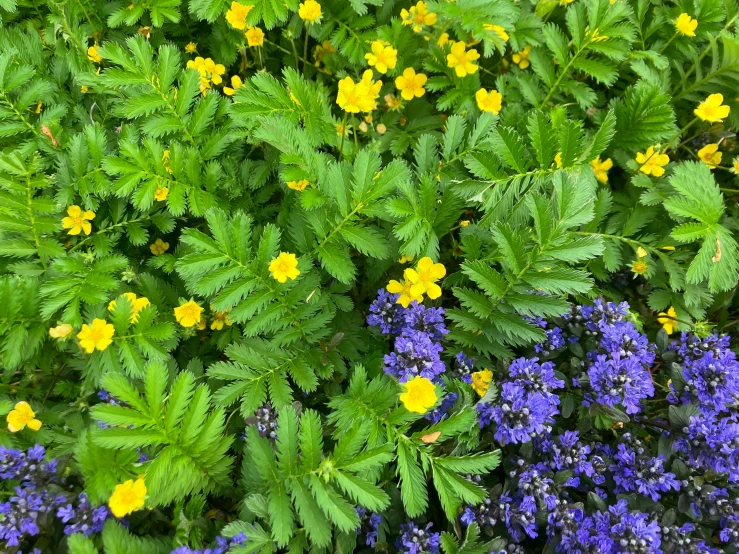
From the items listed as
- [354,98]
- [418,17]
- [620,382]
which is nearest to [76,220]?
[354,98]

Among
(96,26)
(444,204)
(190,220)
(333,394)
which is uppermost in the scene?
(96,26)

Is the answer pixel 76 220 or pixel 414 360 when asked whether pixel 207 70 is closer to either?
pixel 76 220

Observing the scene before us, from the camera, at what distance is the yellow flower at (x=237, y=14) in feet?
7.12

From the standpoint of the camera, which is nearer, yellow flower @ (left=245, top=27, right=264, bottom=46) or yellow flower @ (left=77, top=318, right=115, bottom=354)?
yellow flower @ (left=77, top=318, right=115, bottom=354)

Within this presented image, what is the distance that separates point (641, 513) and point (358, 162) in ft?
4.96

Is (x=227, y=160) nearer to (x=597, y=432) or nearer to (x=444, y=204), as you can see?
(x=444, y=204)

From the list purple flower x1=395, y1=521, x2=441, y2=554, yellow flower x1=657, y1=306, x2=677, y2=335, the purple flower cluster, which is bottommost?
purple flower x1=395, y1=521, x2=441, y2=554

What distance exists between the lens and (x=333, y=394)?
→ 198 cm

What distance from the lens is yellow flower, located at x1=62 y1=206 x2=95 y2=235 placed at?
203 cm

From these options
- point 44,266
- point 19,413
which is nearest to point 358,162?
point 44,266

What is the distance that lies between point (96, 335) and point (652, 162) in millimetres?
2509

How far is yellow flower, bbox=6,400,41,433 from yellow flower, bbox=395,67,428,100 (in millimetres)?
2032

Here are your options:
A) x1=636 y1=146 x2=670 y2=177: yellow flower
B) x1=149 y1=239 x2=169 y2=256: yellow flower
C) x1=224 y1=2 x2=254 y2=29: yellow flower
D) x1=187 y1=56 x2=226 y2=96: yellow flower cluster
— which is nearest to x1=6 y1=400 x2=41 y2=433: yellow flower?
x1=149 y1=239 x2=169 y2=256: yellow flower

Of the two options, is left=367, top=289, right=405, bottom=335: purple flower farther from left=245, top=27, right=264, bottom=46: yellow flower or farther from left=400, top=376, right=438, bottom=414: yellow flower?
left=245, top=27, right=264, bottom=46: yellow flower
